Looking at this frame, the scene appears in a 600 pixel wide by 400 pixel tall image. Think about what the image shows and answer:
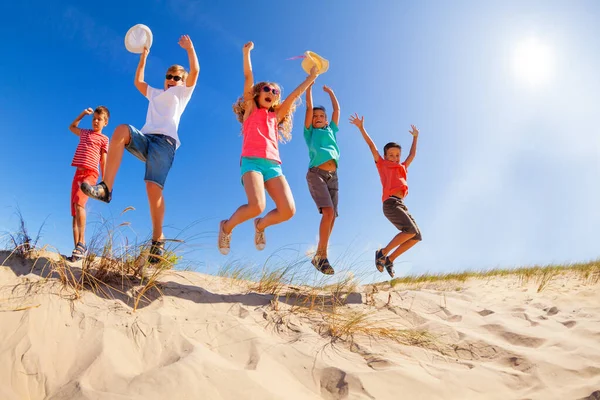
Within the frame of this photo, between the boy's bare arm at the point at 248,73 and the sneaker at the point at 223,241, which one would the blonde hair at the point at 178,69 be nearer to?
the boy's bare arm at the point at 248,73

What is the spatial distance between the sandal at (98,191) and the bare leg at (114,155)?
0.15 ft

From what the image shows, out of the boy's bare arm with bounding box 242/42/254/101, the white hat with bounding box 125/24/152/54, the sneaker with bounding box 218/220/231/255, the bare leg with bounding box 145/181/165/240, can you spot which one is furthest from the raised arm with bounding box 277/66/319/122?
the white hat with bounding box 125/24/152/54

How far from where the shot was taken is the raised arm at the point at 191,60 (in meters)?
3.77

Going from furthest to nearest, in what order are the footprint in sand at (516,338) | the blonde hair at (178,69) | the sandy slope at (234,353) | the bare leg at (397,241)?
the bare leg at (397,241), the blonde hair at (178,69), the footprint in sand at (516,338), the sandy slope at (234,353)

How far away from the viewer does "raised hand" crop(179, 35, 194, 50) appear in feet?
12.4

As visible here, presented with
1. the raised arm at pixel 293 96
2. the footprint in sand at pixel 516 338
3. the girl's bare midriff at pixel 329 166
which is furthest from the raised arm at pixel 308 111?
the footprint in sand at pixel 516 338

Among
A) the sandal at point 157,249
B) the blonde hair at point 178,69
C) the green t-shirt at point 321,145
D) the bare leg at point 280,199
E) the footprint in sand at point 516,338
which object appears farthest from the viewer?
the green t-shirt at point 321,145

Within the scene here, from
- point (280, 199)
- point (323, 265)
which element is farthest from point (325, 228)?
point (280, 199)

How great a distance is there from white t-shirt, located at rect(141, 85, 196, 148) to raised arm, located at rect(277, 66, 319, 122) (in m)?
0.94

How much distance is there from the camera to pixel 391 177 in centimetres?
502

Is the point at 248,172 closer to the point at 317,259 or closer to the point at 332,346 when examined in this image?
the point at 317,259

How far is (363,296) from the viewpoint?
3.58 metres

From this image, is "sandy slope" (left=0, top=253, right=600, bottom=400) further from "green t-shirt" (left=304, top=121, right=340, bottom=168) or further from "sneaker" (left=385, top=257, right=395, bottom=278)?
"green t-shirt" (left=304, top=121, right=340, bottom=168)

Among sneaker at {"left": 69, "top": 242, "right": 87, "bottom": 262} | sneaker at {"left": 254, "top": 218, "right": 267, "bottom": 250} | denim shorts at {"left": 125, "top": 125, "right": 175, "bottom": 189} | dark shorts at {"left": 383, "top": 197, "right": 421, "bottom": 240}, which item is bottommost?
sneaker at {"left": 69, "top": 242, "right": 87, "bottom": 262}
